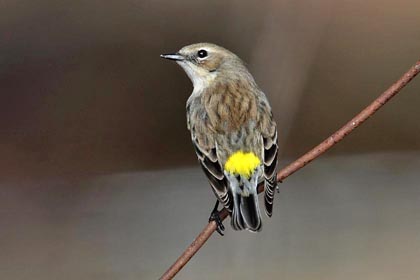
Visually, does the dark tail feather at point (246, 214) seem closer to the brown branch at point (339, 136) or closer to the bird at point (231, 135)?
the bird at point (231, 135)

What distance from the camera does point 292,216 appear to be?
4.46 metres

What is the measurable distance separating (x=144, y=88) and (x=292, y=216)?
3.91 ft

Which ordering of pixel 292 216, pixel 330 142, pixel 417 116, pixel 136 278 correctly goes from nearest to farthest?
pixel 330 142 < pixel 136 278 < pixel 292 216 < pixel 417 116

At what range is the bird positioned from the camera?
83.9 inches

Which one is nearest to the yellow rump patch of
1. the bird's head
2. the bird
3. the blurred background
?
the bird

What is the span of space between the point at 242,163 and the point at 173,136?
2.70 m

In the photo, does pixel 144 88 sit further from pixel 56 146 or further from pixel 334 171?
pixel 334 171

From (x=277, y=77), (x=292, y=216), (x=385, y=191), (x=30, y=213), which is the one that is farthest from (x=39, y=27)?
(x=385, y=191)

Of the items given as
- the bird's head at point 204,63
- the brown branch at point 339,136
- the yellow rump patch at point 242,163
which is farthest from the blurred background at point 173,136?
the brown branch at point 339,136

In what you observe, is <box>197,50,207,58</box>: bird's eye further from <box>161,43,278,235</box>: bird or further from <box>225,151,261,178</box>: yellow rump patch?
<box>225,151,261,178</box>: yellow rump patch

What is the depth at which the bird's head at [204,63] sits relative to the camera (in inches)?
103

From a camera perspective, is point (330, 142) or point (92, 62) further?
point (92, 62)

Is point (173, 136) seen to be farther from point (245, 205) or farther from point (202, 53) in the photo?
point (245, 205)

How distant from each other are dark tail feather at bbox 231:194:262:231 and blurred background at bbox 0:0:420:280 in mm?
2053
